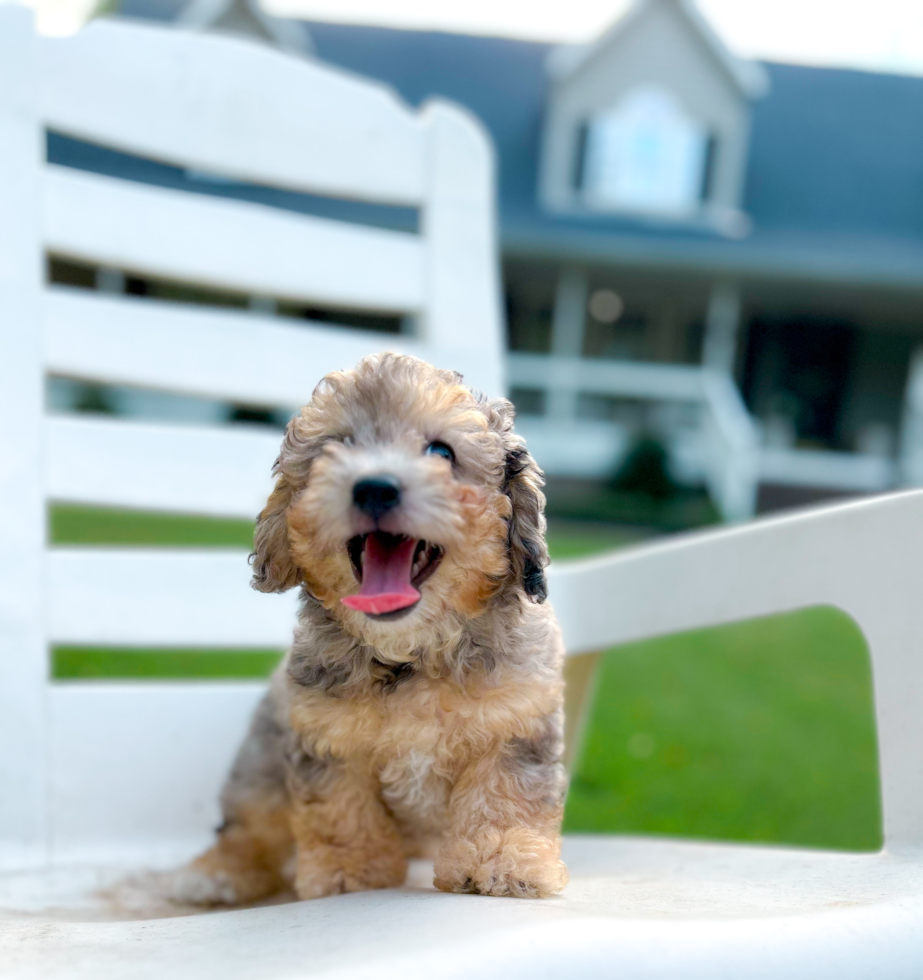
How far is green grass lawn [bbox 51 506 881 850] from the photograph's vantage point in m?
3.71

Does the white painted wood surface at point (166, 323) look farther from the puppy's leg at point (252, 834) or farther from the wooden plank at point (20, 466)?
the puppy's leg at point (252, 834)

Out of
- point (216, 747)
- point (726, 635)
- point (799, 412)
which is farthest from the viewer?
point (799, 412)

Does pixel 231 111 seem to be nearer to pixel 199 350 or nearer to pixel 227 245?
pixel 227 245

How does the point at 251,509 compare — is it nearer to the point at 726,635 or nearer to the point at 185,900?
the point at 185,900

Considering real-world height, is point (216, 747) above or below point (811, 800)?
above

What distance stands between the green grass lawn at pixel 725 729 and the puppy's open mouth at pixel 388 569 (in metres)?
2.34

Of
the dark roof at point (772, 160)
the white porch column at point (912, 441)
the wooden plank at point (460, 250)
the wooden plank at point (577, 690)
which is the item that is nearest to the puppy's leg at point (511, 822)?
A: the wooden plank at point (577, 690)

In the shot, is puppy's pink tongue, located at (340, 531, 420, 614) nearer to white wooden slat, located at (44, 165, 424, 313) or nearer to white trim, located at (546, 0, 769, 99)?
white wooden slat, located at (44, 165, 424, 313)

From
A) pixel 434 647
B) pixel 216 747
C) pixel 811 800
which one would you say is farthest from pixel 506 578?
pixel 811 800

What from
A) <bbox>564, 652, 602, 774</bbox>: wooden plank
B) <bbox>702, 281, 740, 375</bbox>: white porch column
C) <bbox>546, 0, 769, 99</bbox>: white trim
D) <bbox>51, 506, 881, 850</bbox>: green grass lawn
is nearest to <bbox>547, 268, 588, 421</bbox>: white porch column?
<bbox>702, 281, 740, 375</bbox>: white porch column

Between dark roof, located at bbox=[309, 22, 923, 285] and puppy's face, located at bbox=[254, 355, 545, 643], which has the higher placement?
dark roof, located at bbox=[309, 22, 923, 285]

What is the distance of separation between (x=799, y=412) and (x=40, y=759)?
15644mm

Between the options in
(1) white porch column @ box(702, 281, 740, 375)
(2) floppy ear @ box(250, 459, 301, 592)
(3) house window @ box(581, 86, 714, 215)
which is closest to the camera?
(2) floppy ear @ box(250, 459, 301, 592)

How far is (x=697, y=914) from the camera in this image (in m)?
1.32
